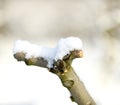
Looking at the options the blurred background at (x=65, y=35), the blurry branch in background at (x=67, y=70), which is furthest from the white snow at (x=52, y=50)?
the blurred background at (x=65, y=35)

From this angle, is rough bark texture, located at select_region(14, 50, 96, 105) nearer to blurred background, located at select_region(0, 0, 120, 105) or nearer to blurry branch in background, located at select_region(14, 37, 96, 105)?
blurry branch in background, located at select_region(14, 37, 96, 105)

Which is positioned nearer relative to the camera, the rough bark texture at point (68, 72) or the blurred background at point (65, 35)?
the rough bark texture at point (68, 72)

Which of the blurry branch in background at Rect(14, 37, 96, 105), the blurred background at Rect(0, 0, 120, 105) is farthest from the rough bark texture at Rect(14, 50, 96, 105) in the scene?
the blurred background at Rect(0, 0, 120, 105)

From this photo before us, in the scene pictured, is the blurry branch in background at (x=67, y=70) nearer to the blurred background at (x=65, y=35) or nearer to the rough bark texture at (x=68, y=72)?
the rough bark texture at (x=68, y=72)

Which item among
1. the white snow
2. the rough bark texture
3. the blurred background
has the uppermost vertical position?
the blurred background

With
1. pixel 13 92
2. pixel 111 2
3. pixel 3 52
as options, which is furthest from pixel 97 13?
pixel 13 92

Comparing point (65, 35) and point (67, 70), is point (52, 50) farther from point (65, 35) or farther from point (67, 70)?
point (65, 35)

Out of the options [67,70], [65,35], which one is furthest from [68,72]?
[65,35]

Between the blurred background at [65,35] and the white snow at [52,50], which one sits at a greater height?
the blurred background at [65,35]
